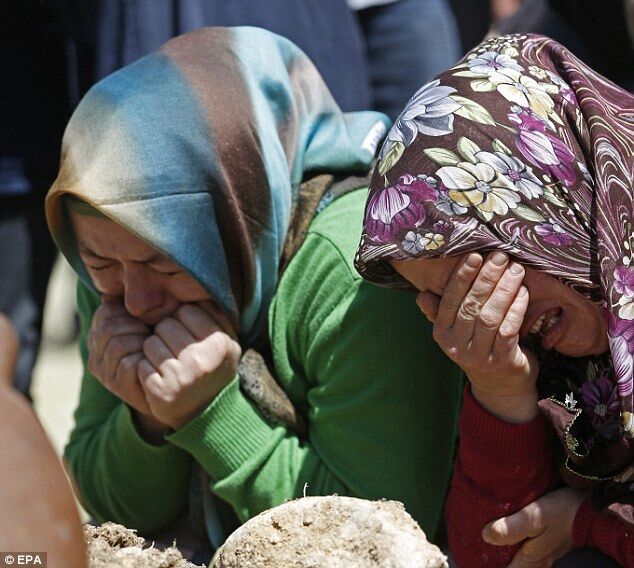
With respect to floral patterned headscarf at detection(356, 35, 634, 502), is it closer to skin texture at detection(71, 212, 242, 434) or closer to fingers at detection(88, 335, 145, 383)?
skin texture at detection(71, 212, 242, 434)

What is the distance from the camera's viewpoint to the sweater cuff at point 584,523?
2008 millimetres

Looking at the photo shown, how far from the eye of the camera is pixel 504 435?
201 cm

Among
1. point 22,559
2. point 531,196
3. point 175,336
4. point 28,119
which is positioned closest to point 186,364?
point 175,336

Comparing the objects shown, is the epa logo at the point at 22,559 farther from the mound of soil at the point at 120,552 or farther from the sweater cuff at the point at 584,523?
the sweater cuff at the point at 584,523

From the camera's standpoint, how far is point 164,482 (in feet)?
8.14

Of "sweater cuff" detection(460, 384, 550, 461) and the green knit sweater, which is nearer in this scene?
"sweater cuff" detection(460, 384, 550, 461)

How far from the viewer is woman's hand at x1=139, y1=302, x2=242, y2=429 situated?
228cm

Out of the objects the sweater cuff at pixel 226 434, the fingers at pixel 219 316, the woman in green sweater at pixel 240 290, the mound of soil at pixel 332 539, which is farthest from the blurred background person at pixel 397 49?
the mound of soil at pixel 332 539

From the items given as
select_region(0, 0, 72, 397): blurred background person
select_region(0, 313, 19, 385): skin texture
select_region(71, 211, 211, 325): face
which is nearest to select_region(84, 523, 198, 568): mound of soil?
select_region(0, 313, 19, 385): skin texture

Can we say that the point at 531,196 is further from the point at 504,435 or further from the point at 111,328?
the point at 111,328

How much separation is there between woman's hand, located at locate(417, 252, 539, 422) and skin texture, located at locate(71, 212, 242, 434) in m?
0.51

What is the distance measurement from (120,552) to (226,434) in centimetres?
75

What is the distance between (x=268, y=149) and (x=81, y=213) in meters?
0.40

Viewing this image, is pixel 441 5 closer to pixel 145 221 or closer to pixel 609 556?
pixel 145 221
